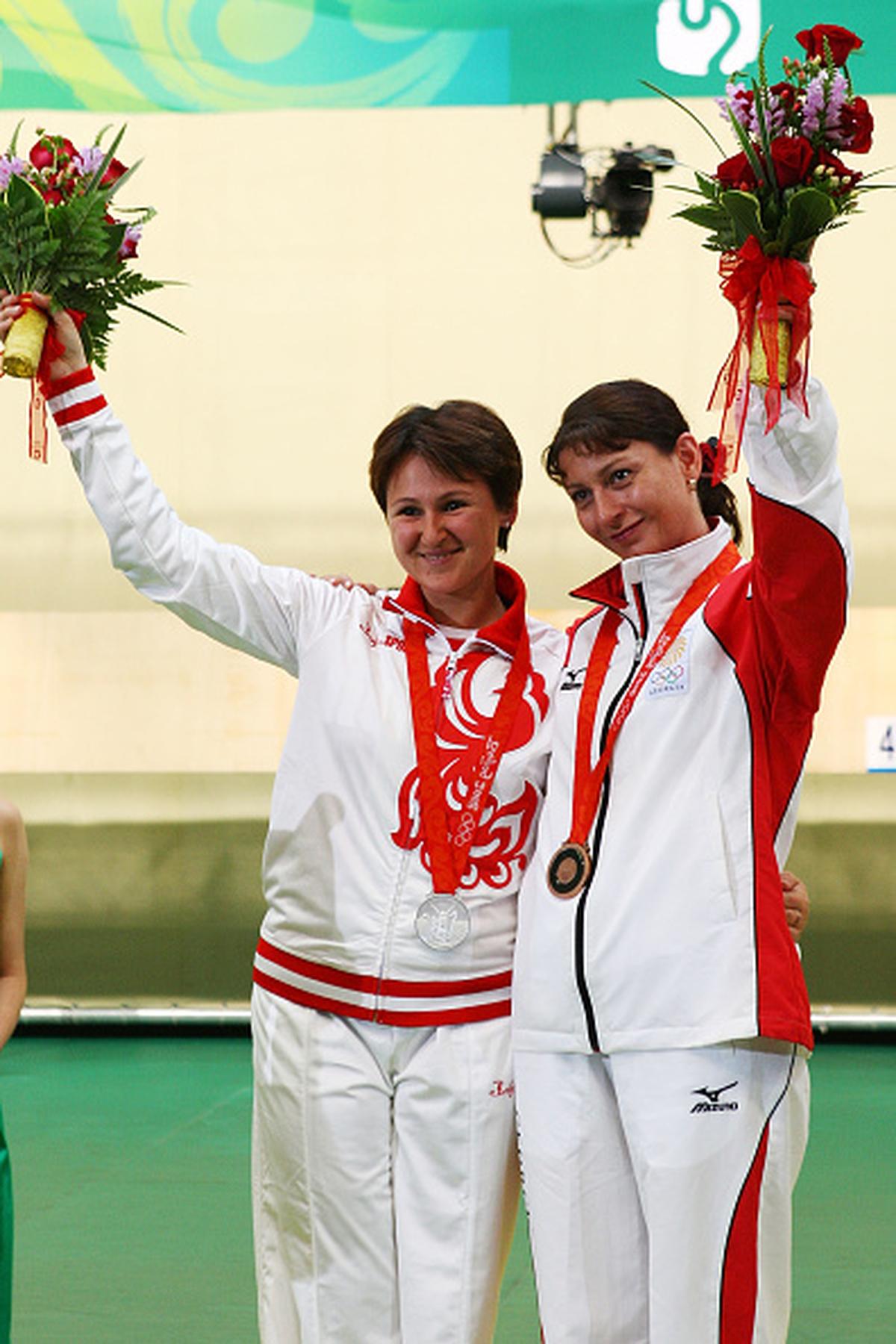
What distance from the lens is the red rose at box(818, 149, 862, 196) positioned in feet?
6.69

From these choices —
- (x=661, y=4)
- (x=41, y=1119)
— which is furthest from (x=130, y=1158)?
(x=661, y=4)

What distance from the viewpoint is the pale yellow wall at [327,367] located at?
280 inches

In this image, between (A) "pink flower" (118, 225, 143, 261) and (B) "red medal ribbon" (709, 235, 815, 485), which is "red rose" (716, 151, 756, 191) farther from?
(A) "pink flower" (118, 225, 143, 261)

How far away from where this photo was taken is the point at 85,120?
7316mm

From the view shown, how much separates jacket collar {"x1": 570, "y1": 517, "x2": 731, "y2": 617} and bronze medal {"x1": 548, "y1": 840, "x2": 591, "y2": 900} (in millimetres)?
360

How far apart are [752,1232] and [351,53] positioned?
6207 mm

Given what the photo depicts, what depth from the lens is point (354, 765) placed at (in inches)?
99.1

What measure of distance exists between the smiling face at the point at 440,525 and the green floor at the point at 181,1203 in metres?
1.89

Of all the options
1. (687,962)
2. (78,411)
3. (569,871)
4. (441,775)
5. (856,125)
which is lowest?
(687,962)

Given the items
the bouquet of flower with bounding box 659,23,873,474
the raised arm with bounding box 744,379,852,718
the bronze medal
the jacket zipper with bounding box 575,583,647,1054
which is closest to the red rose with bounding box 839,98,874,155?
the bouquet of flower with bounding box 659,23,873,474

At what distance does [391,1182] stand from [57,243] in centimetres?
144

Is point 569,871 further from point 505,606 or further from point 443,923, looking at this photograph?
point 505,606

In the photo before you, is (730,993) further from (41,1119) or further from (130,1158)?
(41,1119)

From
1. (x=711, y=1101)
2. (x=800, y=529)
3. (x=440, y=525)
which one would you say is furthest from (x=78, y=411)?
(x=711, y=1101)
